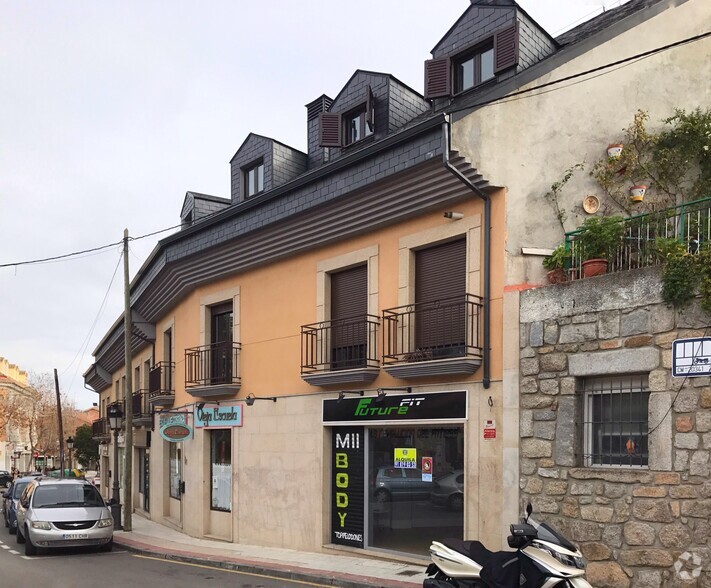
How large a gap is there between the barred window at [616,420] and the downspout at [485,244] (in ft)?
5.32

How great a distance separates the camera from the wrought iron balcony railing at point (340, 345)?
1334cm

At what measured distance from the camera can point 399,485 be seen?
1297 centimetres

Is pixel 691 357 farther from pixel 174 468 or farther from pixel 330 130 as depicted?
pixel 174 468

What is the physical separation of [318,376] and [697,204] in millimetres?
7127

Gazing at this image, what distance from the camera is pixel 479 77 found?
13828 mm

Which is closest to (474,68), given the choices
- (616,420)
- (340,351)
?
(340,351)

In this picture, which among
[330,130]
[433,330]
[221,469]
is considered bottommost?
[221,469]

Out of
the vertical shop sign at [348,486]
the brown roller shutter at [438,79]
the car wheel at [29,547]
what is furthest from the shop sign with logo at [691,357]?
the car wheel at [29,547]

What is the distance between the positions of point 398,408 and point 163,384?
1124 cm

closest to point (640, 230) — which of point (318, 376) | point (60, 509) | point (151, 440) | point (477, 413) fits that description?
point (477, 413)

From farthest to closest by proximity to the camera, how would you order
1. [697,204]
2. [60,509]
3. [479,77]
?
[60,509], [479,77], [697,204]

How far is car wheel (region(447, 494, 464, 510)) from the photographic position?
11648 mm

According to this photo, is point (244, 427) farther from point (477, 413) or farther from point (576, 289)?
point (576, 289)

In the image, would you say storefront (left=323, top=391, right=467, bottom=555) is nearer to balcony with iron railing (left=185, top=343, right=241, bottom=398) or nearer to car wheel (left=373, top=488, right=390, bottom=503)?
car wheel (left=373, top=488, right=390, bottom=503)
